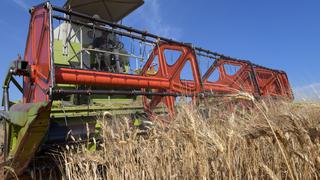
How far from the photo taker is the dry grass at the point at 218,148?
4.40 feet

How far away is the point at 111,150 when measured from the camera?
106 inches

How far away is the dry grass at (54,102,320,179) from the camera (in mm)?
1340

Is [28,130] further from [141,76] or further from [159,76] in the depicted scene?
[159,76]

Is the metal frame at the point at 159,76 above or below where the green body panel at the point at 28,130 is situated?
above

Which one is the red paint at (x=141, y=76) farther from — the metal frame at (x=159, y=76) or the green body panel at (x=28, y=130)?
the green body panel at (x=28, y=130)

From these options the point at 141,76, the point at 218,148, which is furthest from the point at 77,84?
the point at 218,148

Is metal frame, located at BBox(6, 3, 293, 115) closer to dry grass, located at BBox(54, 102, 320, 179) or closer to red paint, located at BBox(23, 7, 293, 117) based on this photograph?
red paint, located at BBox(23, 7, 293, 117)

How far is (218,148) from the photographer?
1.53 metres

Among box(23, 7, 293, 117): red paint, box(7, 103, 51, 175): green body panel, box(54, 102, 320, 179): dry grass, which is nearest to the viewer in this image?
box(54, 102, 320, 179): dry grass

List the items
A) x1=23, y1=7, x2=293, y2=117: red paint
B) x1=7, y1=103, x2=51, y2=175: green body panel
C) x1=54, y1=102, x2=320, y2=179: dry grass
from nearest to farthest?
1. x1=54, y1=102, x2=320, y2=179: dry grass
2. x1=7, y1=103, x2=51, y2=175: green body panel
3. x1=23, y1=7, x2=293, y2=117: red paint

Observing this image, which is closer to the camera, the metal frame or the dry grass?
the dry grass

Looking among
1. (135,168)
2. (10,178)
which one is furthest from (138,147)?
(10,178)

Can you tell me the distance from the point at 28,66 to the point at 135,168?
1.80 m

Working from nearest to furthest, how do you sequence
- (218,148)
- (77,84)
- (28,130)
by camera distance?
(218,148) → (28,130) → (77,84)
